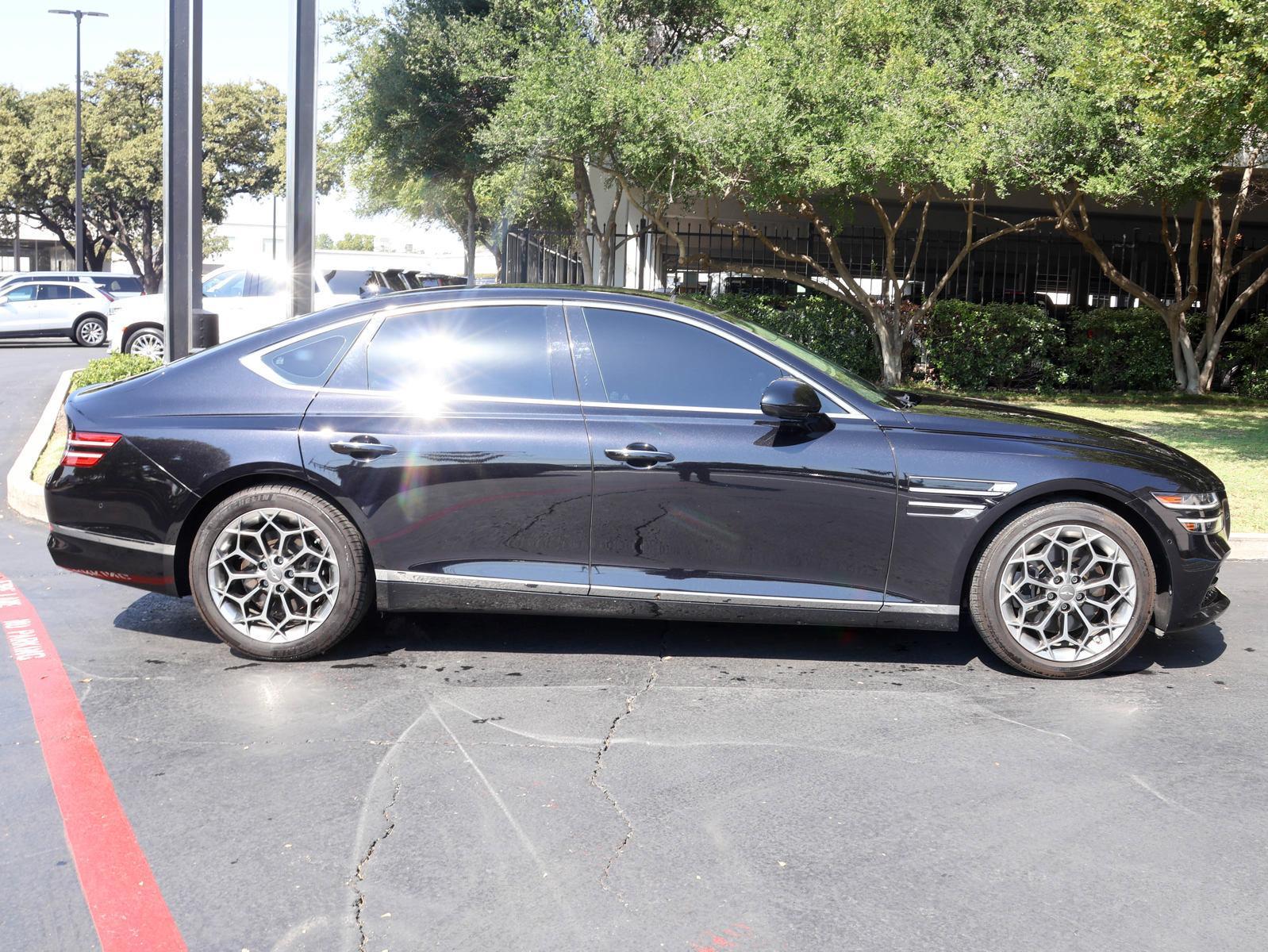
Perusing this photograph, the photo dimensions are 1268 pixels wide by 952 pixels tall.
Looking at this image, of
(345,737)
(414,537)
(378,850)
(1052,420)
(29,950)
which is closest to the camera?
(29,950)

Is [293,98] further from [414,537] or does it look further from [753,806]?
[753,806]

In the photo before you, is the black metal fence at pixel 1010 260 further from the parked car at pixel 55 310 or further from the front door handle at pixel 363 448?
the front door handle at pixel 363 448

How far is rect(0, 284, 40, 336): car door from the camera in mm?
26609

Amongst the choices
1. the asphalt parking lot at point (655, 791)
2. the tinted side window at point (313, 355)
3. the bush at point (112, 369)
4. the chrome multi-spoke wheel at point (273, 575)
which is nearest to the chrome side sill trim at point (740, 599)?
the asphalt parking lot at point (655, 791)

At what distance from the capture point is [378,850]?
140 inches

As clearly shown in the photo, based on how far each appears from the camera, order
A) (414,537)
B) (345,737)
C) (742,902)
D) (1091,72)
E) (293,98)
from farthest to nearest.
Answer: (1091,72) → (293,98) → (414,537) → (345,737) → (742,902)

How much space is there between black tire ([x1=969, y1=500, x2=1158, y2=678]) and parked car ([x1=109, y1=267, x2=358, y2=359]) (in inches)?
564

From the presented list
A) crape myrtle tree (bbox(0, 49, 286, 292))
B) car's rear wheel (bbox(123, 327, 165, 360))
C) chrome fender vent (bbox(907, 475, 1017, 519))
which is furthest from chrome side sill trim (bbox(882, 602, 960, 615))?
crape myrtle tree (bbox(0, 49, 286, 292))

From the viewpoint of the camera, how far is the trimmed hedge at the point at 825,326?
62.3ft

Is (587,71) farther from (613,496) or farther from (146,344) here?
(613,496)

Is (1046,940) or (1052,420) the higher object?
(1052,420)

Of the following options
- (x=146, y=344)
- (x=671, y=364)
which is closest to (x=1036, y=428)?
(x=671, y=364)

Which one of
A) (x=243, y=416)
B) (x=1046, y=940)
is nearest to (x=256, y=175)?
(x=243, y=416)

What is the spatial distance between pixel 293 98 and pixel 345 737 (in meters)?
6.86
